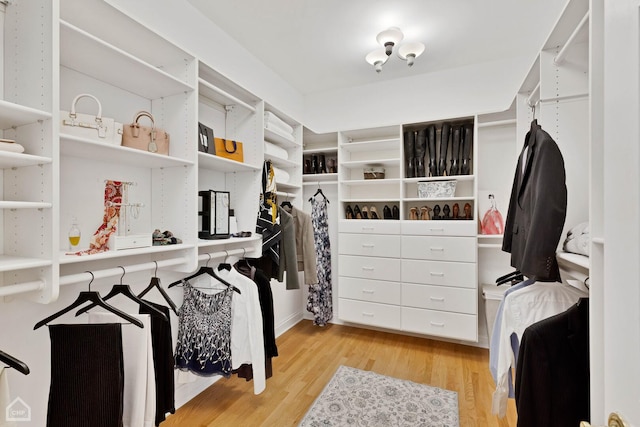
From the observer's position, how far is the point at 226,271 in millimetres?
2047

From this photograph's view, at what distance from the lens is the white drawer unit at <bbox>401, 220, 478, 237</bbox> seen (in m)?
2.84

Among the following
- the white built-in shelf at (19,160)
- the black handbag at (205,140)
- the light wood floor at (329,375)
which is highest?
the black handbag at (205,140)

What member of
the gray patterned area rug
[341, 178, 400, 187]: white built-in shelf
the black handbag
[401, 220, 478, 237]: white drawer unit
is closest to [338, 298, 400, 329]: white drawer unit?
the gray patterned area rug

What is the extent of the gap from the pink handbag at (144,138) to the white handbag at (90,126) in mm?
66

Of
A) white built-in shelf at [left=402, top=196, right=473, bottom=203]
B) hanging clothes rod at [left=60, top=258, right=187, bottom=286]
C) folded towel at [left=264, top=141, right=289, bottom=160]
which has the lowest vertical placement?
hanging clothes rod at [left=60, top=258, right=187, bottom=286]

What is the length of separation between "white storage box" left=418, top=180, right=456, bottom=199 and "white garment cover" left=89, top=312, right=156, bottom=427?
2.65m

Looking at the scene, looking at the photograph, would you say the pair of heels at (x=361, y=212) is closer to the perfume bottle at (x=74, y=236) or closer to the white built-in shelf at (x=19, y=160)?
the perfume bottle at (x=74, y=236)

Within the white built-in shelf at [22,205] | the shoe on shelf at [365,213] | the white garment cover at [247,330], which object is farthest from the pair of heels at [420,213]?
the white built-in shelf at [22,205]

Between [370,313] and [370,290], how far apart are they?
0.82 ft

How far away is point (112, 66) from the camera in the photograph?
1.52m

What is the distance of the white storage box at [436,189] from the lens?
298 cm

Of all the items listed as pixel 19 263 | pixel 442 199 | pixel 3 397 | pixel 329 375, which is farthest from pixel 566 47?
pixel 329 375

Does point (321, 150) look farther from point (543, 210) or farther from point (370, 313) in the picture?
point (543, 210)

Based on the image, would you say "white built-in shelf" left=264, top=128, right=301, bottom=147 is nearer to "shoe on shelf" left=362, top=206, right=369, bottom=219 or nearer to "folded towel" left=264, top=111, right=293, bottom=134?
"folded towel" left=264, top=111, right=293, bottom=134
